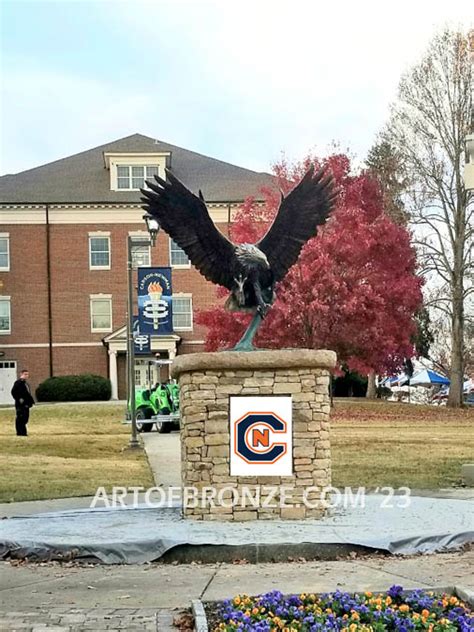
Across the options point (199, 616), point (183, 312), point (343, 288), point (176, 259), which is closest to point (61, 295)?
point (176, 259)

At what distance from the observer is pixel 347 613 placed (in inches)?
229

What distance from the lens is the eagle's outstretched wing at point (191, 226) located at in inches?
394

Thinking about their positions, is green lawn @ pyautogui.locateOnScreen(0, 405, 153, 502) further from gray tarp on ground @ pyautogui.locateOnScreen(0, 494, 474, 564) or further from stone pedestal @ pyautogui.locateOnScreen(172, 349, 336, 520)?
stone pedestal @ pyautogui.locateOnScreen(172, 349, 336, 520)

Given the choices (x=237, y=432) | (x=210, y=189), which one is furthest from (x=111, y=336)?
(x=237, y=432)

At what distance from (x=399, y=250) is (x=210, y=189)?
15022 millimetres

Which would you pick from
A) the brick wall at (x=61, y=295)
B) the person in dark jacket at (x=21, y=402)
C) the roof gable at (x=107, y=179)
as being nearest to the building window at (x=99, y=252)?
the brick wall at (x=61, y=295)

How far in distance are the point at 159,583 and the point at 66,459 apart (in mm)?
11335

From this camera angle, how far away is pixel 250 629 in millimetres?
5312

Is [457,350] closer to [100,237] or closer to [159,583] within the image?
[100,237]

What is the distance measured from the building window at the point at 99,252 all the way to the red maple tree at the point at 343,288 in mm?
13852

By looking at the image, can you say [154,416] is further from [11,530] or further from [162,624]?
[162,624]

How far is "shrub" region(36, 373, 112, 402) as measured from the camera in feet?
138

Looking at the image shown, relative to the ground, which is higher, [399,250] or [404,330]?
[399,250]

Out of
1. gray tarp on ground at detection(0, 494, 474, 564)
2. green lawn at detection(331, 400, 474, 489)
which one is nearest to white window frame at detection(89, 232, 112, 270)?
green lawn at detection(331, 400, 474, 489)
